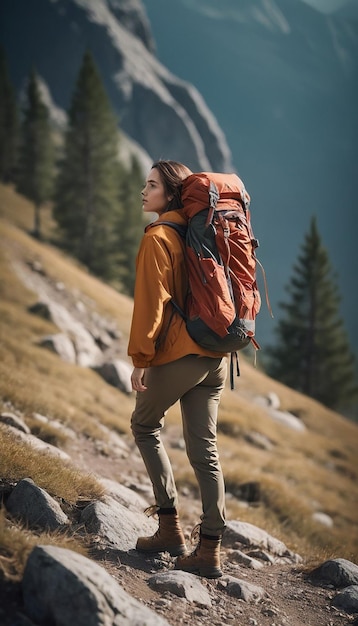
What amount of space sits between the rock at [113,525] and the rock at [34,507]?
26 centimetres

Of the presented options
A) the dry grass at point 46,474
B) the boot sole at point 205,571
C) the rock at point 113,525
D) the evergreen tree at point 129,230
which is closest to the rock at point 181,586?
the boot sole at point 205,571

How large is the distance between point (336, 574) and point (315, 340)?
31858mm

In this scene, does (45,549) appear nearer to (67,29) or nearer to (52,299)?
(52,299)

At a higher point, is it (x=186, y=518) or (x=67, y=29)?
(x=67, y=29)

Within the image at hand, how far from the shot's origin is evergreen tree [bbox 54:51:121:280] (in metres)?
34.9

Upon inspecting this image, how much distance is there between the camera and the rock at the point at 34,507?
12.6 ft

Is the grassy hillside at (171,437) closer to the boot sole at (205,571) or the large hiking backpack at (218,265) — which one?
the boot sole at (205,571)

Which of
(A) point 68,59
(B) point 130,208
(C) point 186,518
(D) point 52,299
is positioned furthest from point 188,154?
(C) point 186,518

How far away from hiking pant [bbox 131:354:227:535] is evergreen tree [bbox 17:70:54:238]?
135 feet

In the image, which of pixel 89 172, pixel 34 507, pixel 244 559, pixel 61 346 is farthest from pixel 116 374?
pixel 89 172

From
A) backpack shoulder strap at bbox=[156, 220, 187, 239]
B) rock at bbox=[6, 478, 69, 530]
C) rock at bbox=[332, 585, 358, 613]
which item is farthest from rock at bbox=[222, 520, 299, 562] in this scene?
backpack shoulder strap at bbox=[156, 220, 187, 239]

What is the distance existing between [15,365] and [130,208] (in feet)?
106

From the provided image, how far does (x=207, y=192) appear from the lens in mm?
3795

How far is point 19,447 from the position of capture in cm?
485
